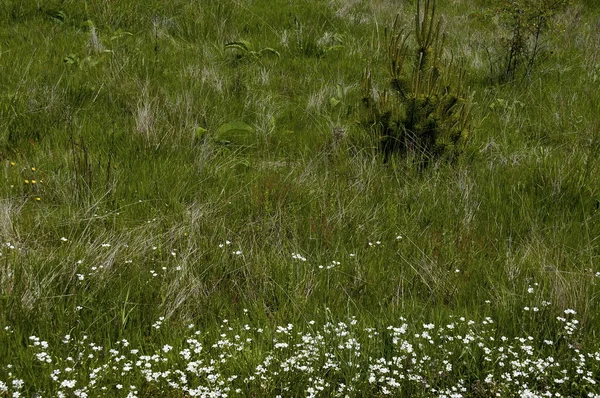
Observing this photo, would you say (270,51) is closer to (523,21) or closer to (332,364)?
(523,21)

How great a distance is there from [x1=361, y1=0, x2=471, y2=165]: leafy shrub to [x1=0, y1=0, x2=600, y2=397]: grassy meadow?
15 centimetres

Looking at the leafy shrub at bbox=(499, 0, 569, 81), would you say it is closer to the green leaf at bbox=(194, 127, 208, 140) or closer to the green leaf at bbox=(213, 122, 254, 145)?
the green leaf at bbox=(213, 122, 254, 145)

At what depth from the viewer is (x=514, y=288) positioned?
10.0ft

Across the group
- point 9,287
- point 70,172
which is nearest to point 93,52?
point 70,172

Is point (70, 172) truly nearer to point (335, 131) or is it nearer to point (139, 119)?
point (139, 119)

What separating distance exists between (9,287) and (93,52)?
440 centimetres

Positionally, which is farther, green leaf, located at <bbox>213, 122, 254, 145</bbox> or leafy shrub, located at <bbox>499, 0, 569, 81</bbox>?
leafy shrub, located at <bbox>499, 0, 569, 81</bbox>

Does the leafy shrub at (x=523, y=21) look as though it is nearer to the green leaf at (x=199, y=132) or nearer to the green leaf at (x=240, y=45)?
the green leaf at (x=240, y=45)

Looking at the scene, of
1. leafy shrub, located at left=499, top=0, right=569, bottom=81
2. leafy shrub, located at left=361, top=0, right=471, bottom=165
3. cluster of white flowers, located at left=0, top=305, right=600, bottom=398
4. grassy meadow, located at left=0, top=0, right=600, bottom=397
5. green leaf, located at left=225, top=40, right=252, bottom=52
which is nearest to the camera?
cluster of white flowers, located at left=0, top=305, right=600, bottom=398

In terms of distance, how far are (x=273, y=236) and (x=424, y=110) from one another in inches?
76.5

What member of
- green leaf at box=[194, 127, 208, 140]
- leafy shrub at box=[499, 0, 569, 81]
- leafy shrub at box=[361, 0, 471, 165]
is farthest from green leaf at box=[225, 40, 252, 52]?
leafy shrub at box=[499, 0, 569, 81]

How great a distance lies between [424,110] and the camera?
16.1 feet

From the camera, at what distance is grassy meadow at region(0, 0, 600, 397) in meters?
2.54

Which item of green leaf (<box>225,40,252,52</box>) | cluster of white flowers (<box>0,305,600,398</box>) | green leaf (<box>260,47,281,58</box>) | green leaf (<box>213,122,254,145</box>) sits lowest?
cluster of white flowers (<box>0,305,600,398</box>)
